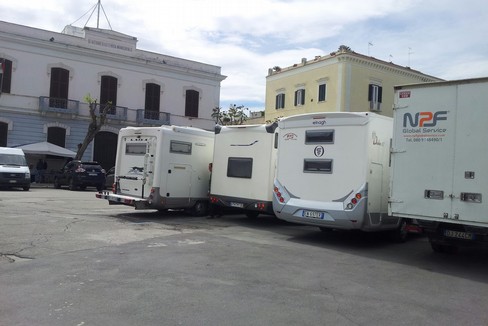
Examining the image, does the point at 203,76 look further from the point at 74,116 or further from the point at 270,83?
the point at 74,116

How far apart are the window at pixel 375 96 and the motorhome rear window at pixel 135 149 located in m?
23.8

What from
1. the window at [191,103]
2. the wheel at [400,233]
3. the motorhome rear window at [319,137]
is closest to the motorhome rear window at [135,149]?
the motorhome rear window at [319,137]

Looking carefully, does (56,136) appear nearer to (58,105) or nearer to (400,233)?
(58,105)

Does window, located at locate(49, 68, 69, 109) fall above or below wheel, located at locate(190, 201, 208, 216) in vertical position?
above

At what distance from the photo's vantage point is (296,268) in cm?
748

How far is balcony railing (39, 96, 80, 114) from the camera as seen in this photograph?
3073 cm

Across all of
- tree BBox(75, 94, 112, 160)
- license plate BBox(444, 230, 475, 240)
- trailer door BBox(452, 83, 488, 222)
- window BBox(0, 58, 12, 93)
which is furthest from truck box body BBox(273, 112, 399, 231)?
window BBox(0, 58, 12, 93)

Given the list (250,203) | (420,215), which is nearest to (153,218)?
(250,203)

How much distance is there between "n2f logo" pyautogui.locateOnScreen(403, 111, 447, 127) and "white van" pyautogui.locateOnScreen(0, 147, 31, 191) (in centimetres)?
1968

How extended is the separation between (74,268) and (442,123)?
6.59 meters

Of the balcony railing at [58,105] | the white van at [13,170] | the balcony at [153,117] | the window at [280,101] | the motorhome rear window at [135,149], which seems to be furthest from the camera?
the window at [280,101]

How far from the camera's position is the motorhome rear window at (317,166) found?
10.1 meters

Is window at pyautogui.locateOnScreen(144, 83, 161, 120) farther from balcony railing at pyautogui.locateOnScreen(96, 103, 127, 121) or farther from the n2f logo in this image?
the n2f logo

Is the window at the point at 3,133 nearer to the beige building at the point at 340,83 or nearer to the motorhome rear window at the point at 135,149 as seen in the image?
the motorhome rear window at the point at 135,149
